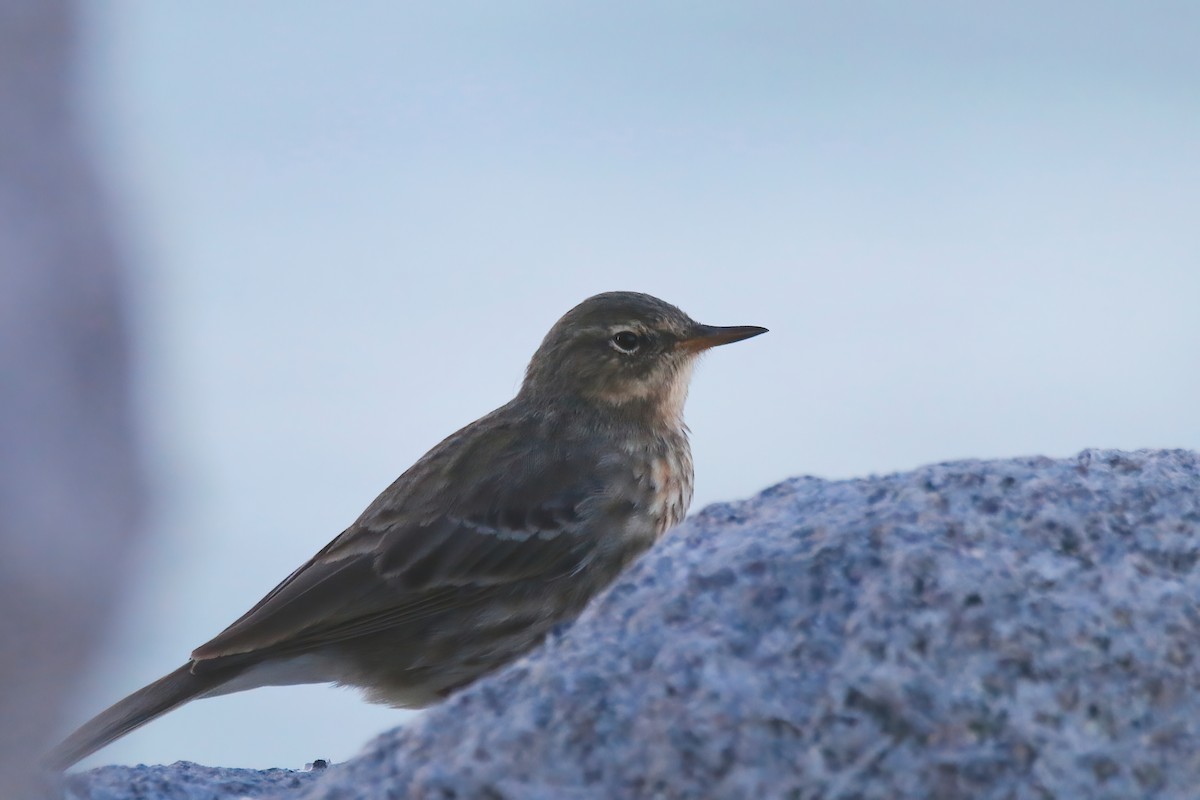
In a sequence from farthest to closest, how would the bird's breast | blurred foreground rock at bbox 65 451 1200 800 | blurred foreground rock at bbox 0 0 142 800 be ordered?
the bird's breast → blurred foreground rock at bbox 65 451 1200 800 → blurred foreground rock at bbox 0 0 142 800

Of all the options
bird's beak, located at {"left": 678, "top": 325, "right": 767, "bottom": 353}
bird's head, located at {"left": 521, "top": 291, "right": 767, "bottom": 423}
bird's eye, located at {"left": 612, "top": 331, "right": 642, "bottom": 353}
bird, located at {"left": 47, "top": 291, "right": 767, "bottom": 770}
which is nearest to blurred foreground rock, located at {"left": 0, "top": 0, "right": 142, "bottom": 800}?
bird, located at {"left": 47, "top": 291, "right": 767, "bottom": 770}

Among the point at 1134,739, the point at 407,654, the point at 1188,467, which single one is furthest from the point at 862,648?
the point at 407,654

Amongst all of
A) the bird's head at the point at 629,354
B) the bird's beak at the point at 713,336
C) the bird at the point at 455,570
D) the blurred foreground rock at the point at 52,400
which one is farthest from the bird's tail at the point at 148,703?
the bird's beak at the point at 713,336

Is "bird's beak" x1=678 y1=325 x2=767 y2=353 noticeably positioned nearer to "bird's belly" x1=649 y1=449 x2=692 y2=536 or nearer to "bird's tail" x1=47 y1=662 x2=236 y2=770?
"bird's belly" x1=649 y1=449 x2=692 y2=536

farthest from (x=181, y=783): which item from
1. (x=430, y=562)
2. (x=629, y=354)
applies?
(x=629, y=354)

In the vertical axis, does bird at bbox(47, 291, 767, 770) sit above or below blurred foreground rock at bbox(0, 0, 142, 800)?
below

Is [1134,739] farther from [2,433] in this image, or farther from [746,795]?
[2,433]

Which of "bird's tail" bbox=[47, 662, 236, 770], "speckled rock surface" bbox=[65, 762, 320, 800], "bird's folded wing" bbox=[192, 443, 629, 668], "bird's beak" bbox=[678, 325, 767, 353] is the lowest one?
"speckled rock surface" bbox=[65, 762, 320, 800]

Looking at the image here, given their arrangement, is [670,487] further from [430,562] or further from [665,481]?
[430,562]
